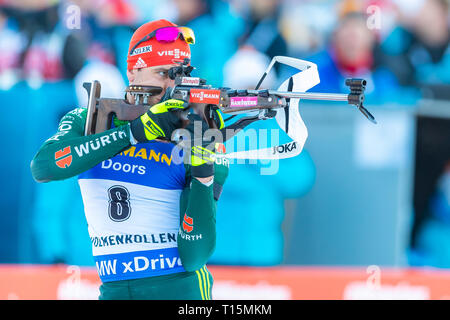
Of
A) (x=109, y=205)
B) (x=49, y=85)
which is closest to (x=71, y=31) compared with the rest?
(x=49, y=85)

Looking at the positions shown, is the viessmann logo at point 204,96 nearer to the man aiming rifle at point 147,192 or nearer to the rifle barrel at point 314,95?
the man aiming rifle at point 147,192

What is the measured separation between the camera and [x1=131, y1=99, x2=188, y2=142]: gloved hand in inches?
111

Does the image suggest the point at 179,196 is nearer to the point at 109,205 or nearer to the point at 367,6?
the point at 109,205

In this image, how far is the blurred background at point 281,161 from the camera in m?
6.43

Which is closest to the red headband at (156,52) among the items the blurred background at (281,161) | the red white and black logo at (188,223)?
the red white and black logo at (188,223)

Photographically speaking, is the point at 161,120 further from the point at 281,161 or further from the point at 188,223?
the point at 281,161

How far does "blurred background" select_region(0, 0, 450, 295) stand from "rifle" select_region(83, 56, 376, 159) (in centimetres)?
294

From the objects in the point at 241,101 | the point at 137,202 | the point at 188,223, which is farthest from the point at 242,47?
the point at 188,223

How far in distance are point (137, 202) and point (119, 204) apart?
8cm

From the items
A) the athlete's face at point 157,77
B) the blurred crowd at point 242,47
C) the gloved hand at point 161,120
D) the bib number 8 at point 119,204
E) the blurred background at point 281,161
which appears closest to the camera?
the gloved hand at point 161,120

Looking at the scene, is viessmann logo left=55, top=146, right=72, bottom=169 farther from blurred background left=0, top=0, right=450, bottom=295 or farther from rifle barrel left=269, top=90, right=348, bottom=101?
blurred background left=0, top=0, right=450, bottom=295

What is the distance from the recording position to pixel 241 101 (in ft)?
9.73

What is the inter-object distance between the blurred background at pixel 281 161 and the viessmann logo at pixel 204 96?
323 cm

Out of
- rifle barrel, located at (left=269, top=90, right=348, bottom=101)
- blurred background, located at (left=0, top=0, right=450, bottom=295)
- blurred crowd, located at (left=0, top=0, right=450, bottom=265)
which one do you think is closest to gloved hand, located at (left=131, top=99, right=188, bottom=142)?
rifle barrel, located at (left=269, top=90, right=348, bottom=101)
